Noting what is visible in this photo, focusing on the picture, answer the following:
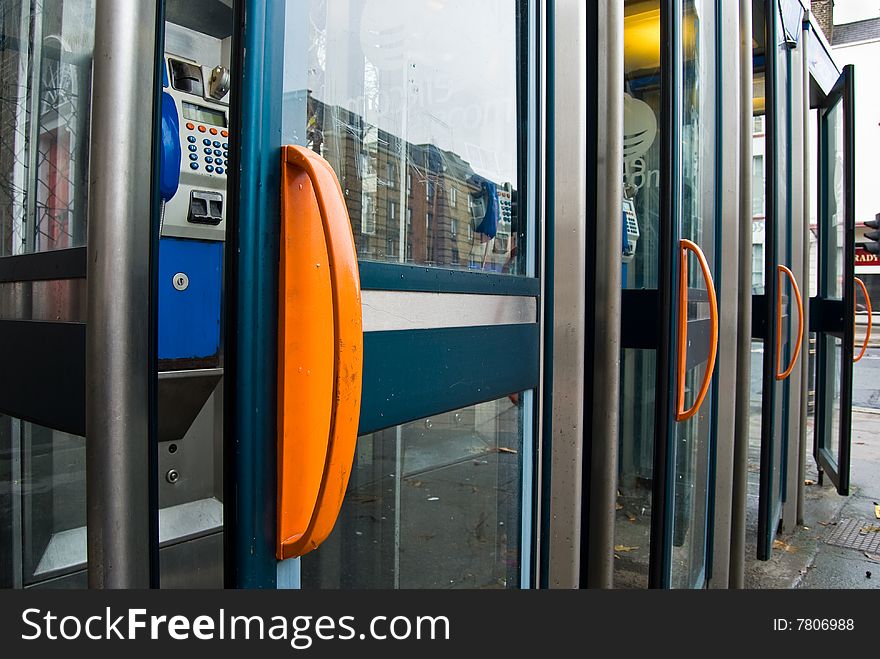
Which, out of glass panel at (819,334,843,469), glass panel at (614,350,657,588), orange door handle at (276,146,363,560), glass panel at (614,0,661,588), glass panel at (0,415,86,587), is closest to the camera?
orange door handle at (276,146,363,560)

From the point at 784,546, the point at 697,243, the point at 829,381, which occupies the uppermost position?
the point at 697,243

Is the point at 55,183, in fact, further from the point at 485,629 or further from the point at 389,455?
the point at 485,629

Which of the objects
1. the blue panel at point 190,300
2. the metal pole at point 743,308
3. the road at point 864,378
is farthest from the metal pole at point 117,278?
the road at point 864,378

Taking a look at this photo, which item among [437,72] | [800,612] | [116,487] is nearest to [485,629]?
[116,487]

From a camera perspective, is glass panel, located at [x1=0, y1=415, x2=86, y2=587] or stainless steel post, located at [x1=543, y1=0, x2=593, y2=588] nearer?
stainless steel post, located at [x1=543, y1=0, x2=593, y2=588]

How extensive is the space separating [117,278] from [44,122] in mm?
1199

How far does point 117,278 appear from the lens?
2.77ft

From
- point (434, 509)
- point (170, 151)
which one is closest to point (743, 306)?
point (434, 509)

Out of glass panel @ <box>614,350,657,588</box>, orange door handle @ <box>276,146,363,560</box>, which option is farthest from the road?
orange door handle @ <box>276,146,363,560</box>

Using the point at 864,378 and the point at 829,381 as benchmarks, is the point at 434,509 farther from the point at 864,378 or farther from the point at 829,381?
the point at 864,378

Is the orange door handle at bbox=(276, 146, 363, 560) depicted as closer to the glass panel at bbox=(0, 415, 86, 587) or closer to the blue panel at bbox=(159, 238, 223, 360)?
the blue panel at bbox=(159, 238, 223, 360)

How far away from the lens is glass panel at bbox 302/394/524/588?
1.56m

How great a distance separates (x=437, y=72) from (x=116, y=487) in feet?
3.17

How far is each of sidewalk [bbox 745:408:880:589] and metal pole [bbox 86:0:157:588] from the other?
3.15m
